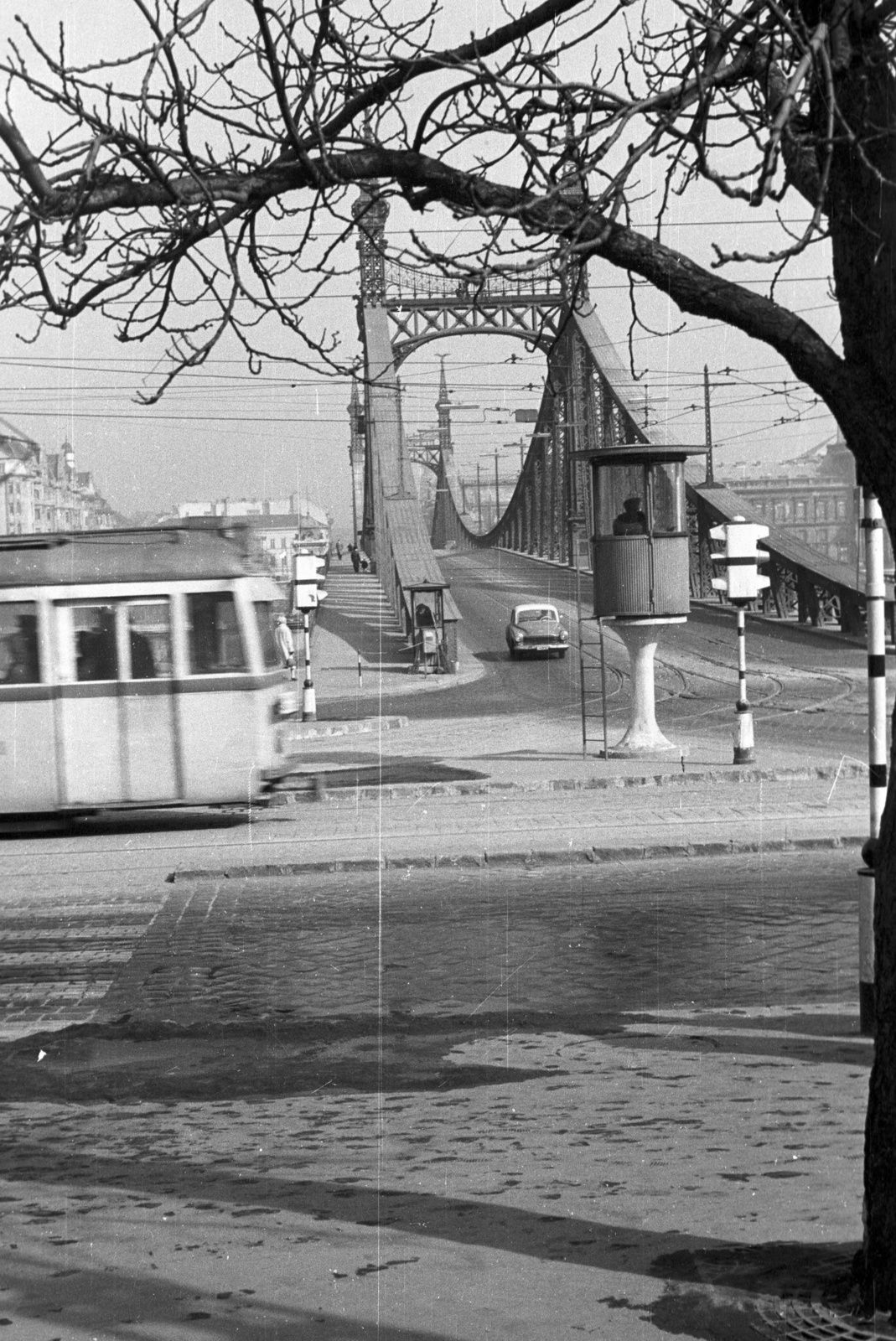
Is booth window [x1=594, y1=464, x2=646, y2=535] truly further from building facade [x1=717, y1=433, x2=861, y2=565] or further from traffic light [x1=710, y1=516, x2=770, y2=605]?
building facade [x1=717, y1=433, x2=861, y2=565]

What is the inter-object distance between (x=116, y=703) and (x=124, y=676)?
0.27 meters

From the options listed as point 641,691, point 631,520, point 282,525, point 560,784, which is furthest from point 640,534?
point 282,525

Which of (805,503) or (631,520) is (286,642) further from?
(805,503)

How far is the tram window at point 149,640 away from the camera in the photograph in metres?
15.3

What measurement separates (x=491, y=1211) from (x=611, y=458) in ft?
52.1

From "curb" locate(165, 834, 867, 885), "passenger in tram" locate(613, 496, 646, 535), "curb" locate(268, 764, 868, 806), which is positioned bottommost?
"curb" locate(268, 764, 868, 806)

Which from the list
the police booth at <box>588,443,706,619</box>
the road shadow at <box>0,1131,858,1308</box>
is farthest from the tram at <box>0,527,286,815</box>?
the road shadow at <box>0,1131,858,1308</box>

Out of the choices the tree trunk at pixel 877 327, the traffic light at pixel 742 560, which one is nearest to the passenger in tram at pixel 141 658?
the traffic light at pixel 742 560

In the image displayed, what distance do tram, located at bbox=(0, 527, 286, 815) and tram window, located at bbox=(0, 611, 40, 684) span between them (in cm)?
1

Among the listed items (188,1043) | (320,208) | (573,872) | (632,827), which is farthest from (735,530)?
(320,208)

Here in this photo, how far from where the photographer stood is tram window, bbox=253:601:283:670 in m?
15.6

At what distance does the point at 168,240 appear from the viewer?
164 inches

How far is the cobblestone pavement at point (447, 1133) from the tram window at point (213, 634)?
607cm

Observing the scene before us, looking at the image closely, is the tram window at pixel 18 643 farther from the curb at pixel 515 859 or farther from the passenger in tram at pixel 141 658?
the curb at pixel 515 859
